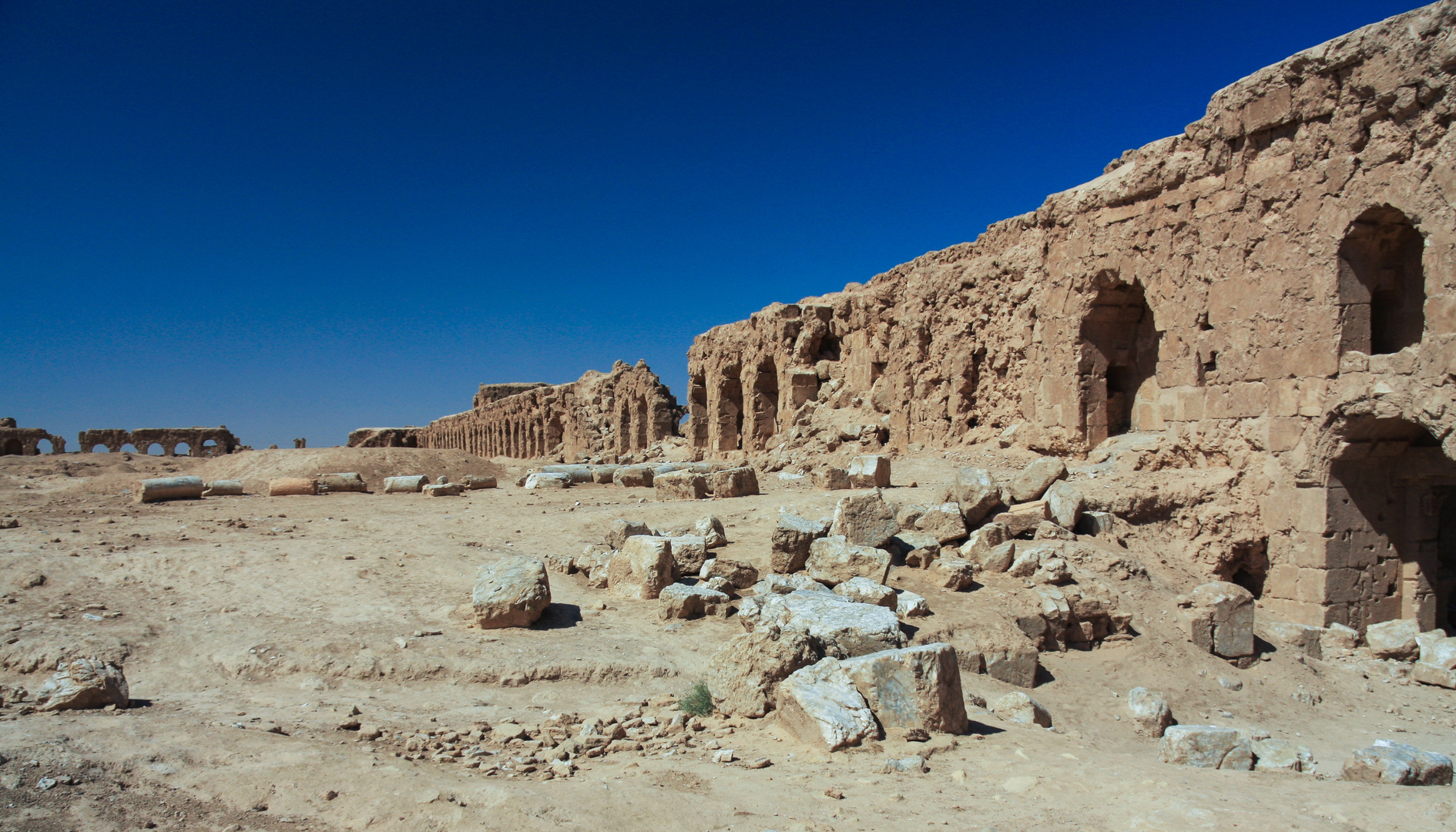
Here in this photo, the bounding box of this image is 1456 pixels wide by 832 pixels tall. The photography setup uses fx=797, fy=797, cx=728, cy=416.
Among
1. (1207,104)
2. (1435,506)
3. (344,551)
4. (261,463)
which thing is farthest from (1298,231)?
(261,463)

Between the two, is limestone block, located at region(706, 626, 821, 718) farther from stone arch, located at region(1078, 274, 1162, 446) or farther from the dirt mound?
the dirt mound

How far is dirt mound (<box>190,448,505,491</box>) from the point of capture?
1773 centimetres

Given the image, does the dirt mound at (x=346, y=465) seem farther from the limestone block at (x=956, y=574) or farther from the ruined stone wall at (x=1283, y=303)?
the ruined stone wall at (x=1283, y=303)

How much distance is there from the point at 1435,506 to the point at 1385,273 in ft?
8.58

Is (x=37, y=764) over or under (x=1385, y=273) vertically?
under

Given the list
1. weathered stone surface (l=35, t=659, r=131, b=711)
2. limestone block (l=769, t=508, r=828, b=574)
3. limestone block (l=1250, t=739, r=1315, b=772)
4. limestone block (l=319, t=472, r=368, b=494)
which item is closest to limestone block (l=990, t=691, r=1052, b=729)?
limestone block (l=1250, t=739, r=1315, b=772)

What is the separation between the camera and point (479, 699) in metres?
5.46

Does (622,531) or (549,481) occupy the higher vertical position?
(549,481)

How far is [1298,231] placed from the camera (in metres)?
8.45

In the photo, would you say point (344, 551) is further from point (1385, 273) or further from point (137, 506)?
point (1385, 273)

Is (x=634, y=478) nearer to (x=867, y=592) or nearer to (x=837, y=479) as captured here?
(x=837, y=479)

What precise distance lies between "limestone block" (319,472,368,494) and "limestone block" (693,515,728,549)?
8.16 metres

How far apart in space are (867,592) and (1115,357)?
6863mm

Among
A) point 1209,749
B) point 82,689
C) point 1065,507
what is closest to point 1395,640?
point 1065,507
